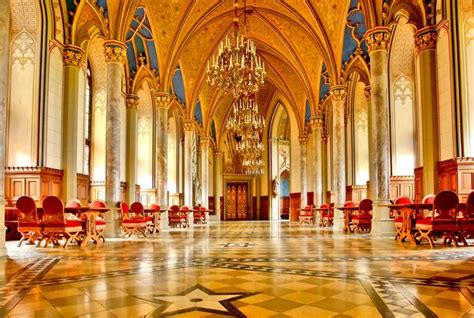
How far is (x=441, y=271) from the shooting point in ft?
14.4

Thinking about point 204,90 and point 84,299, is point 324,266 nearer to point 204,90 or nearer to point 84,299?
point 84,299

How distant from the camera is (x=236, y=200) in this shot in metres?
32.8

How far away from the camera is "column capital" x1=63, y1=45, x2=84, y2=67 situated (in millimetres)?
A: 11812

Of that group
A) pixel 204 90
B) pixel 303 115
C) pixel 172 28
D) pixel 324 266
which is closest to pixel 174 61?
A: pixel 172 28

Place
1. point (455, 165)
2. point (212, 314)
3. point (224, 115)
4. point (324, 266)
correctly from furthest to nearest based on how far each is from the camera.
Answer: point (224, 115)
point (455, 165)
point (324, 266)
point (212, 314)

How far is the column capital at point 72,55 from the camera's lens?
11812 millimetres

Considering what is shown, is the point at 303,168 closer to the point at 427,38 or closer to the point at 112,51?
the point at 427,38

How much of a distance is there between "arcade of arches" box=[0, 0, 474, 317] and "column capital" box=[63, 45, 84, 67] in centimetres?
3

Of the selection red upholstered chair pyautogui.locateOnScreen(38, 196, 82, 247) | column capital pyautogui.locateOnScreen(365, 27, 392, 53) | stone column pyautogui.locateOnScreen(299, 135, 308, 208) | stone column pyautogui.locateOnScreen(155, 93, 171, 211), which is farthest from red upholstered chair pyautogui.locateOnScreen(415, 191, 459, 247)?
stone column pyautogui.locateOnScreen(299, 135, 308, 208)

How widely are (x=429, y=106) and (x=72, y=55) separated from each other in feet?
34.0

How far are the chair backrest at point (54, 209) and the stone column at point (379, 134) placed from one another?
24.2 ft

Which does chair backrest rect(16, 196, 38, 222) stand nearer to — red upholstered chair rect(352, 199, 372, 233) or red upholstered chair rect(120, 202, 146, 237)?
red upholstered chair rect(120, 202, 146, 237)

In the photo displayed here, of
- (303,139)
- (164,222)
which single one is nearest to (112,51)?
(164,222)

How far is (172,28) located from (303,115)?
38.0 feet
